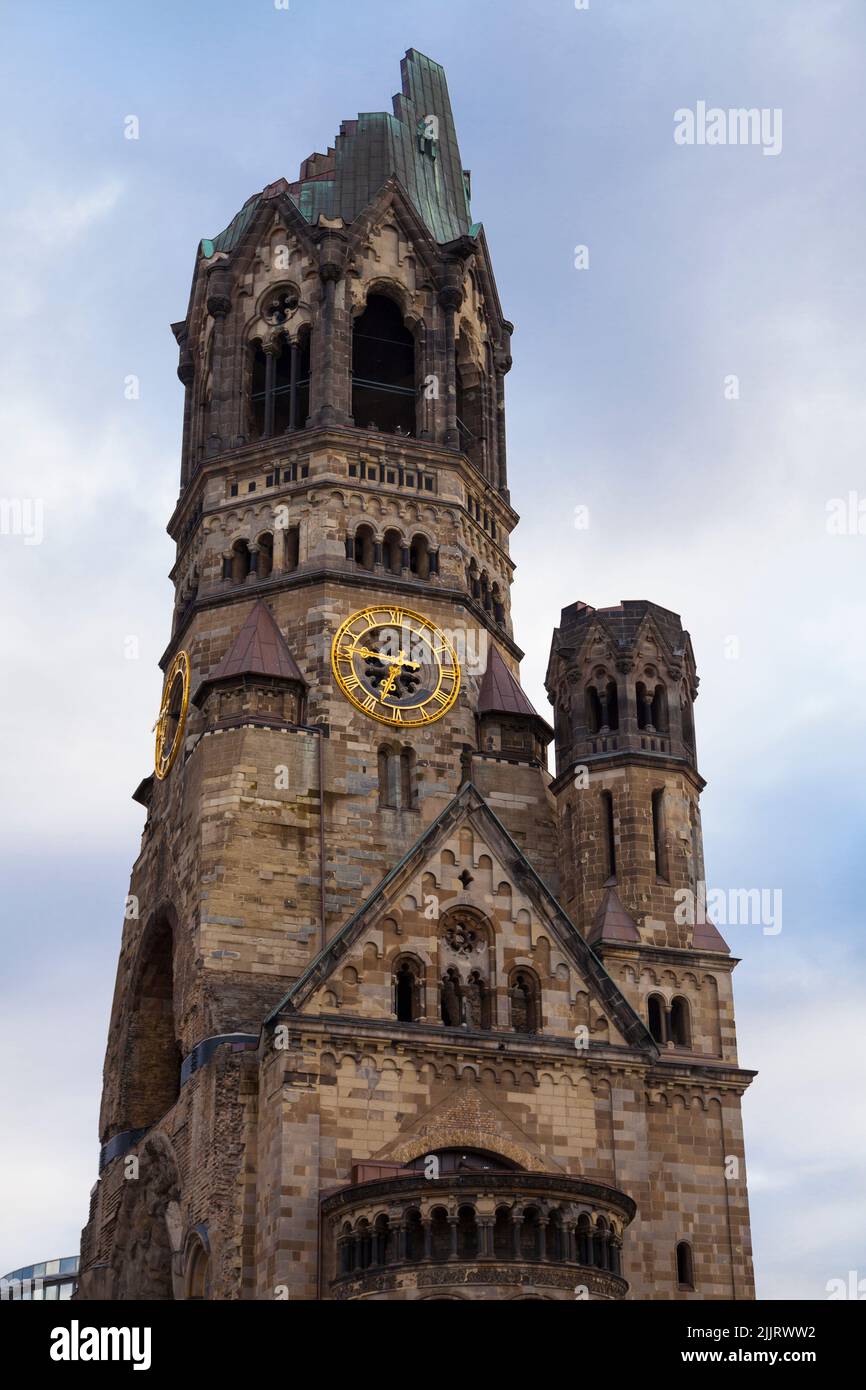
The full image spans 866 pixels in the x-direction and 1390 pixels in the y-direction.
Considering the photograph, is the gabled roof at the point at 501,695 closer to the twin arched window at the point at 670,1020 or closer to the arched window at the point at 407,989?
the twin arched window at the point at 670,1020

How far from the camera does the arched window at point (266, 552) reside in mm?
56844

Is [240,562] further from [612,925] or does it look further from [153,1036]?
[612,925]

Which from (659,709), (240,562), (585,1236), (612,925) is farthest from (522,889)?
(240,562)

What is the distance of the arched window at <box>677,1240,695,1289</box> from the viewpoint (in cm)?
4659

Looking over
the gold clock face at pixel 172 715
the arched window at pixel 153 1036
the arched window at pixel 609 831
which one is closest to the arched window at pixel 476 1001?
the arched window at pixel 609 831

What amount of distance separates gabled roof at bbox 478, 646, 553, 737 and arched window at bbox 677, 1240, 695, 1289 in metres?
14.6

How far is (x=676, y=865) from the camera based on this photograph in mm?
51719

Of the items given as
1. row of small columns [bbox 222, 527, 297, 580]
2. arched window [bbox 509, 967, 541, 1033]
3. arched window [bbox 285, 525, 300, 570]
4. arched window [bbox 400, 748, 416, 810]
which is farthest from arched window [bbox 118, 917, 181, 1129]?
arched window [bbox 509, 967, 541, 1033]

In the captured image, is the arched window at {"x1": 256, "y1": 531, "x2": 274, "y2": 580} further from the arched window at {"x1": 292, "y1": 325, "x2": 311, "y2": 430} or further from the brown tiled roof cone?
the brown tiled roof cone

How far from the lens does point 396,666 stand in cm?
5447

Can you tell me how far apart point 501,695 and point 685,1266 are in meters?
16.1

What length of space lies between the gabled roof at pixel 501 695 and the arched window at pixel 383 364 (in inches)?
379
